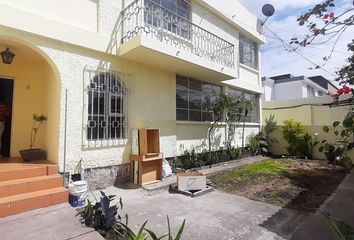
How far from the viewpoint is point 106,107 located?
7578 millimetres

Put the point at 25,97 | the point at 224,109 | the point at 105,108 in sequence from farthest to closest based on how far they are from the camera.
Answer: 1. the point at 224,109
2. the point at 25,97
3. the point at 105,108

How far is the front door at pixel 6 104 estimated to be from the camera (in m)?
7.50

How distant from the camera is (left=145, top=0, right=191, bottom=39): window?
28.9 ft

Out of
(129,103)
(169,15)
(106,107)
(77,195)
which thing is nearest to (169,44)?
(169,15)

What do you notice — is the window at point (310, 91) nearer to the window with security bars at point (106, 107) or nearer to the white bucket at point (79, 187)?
the window with security bars at point (106, 107)

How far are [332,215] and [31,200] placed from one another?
22.2 ft

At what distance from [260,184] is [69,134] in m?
6.33

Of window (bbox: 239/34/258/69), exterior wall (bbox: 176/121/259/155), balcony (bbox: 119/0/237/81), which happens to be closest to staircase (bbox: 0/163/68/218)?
balcony (bbox: 119/0/237/81)

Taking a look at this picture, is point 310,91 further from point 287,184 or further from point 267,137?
point 287,184

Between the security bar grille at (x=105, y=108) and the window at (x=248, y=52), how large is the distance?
8956 mm

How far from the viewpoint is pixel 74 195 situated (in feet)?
18.9

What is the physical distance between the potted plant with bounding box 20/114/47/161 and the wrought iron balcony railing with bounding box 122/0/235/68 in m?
3.61

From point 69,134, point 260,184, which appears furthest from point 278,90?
point 69,134

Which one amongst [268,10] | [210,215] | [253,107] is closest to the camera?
[210,215]
